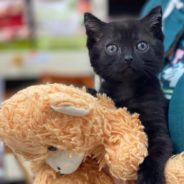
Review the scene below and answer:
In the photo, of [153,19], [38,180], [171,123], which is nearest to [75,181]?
[38,180]

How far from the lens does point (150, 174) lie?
2.32ft

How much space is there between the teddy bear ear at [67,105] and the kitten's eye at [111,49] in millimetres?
126

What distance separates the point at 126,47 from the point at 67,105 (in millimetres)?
156

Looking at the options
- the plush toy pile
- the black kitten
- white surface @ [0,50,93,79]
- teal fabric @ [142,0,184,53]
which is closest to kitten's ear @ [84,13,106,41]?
the black kitten

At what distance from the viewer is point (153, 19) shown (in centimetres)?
81

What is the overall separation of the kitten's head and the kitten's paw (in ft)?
0.45

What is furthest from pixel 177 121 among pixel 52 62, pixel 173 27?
pixel 52 62

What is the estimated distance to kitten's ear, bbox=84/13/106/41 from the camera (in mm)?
811

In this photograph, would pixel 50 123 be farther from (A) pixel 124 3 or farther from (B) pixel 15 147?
(A) pixel 124 3

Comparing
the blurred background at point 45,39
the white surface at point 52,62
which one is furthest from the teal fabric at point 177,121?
the white surface at point 52,62

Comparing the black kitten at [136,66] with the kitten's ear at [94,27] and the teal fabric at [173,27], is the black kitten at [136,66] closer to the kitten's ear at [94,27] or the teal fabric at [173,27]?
the kitten's ear at [94,27]

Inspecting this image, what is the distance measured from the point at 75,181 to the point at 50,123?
0.38 feet

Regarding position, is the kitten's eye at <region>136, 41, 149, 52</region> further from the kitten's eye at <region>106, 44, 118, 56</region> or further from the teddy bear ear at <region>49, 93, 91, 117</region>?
the teddy bear ear at <region>49, 93, 91, 117</region>

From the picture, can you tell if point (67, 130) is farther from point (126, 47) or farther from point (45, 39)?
point (45, 39)
